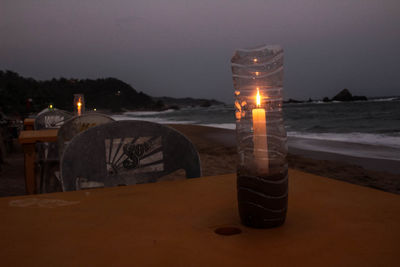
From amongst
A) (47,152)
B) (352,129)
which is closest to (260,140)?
(47,152)

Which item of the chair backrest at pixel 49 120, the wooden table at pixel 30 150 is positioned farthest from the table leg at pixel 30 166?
the chair backrest at pixel 49 120

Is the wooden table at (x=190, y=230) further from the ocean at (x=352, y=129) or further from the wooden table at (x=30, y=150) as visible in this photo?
the ocean at (x=352, y=129)

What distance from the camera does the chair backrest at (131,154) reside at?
4.14 ft

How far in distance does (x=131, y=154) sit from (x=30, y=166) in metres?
2.07

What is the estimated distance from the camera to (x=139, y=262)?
1.57 feet

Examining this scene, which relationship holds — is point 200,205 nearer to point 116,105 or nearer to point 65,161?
point 65,161

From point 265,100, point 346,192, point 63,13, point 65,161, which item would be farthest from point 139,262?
point 63,13

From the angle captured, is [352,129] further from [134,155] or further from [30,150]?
[134,155]

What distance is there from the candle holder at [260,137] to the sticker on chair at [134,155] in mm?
661

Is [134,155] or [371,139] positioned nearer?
[134,155]

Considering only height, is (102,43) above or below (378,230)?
above

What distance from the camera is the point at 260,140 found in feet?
1.99

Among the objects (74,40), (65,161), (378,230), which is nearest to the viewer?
(378,230)

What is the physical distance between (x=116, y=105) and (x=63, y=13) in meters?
23.9
